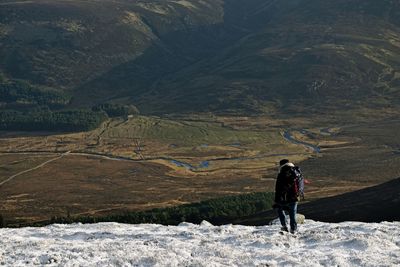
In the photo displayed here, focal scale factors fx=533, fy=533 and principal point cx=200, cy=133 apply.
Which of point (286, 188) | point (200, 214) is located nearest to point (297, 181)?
point (286, 188)

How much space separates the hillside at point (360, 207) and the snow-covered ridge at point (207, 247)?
4154cm

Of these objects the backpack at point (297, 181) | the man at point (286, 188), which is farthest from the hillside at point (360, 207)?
the backpack at point (297, 181)

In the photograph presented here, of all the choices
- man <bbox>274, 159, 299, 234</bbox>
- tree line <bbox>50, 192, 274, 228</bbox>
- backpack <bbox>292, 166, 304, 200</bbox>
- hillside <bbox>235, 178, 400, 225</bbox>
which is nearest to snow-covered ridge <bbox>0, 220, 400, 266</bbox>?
man <bbox>274, 159, 299, 234</bbox>

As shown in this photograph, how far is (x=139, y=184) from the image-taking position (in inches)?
7731

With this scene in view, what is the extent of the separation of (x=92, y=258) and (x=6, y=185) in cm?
17972

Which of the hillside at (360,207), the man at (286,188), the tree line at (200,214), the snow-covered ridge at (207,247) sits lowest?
the tree line at (200,214)

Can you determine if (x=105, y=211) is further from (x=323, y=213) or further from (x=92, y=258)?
(x=92, y=258)

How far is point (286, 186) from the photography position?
106 feet

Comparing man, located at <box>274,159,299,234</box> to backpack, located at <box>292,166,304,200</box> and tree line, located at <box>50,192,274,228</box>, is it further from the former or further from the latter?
tree line, located at <box>50,192,274,228</box>

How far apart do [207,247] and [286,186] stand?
607 cm

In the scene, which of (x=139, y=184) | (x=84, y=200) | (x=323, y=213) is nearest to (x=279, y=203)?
(x=323, y=213)

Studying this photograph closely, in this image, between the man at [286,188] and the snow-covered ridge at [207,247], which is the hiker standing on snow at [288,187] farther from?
the snow-covered ridge at [207,247]

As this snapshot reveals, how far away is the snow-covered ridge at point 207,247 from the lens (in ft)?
91.7

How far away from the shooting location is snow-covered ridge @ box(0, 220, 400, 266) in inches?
1100
